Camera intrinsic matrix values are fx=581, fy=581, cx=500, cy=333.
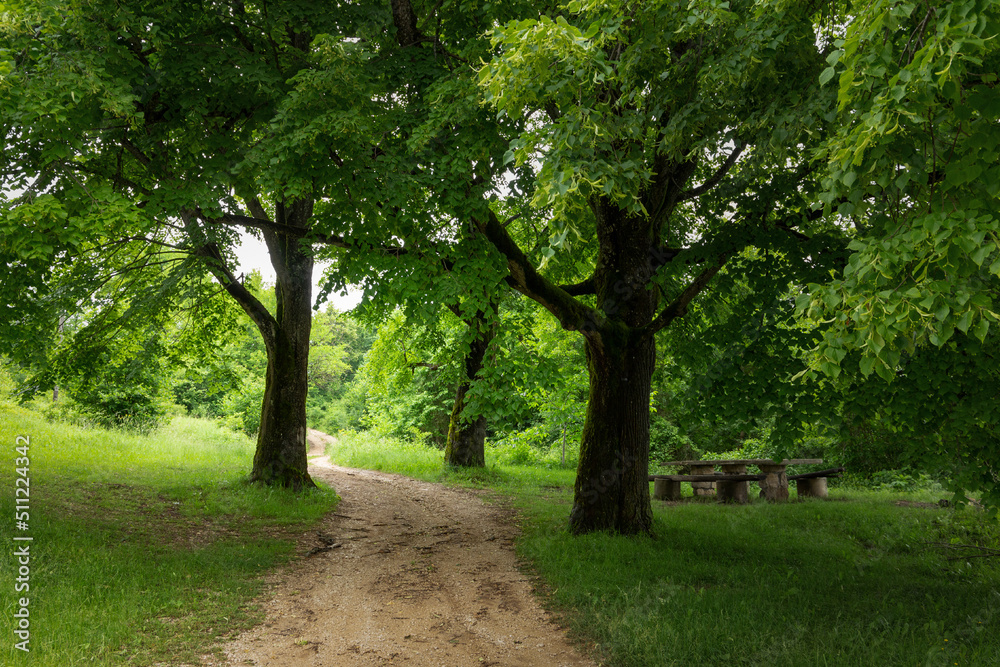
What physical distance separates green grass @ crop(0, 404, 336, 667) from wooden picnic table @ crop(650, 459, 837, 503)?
740 cm

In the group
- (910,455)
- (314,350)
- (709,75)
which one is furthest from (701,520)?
(314,350)

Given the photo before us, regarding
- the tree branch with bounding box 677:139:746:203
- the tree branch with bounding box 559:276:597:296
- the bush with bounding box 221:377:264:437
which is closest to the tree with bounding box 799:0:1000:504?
the tree branch with bounding box 677:139:746:203

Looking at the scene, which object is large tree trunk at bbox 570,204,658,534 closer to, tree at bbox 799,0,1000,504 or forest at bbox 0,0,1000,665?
forest at bbox 0,0,1000,665

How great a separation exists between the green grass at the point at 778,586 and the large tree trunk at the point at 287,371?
463cm

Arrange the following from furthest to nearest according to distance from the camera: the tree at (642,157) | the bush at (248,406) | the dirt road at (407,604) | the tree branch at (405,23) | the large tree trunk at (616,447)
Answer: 1. the bush at (248,406)
2. the large tree trunk at (616,447)
3. the tree branch at (405,23)
4. the dirt road at (407,604)
5. the tree at (642,157)

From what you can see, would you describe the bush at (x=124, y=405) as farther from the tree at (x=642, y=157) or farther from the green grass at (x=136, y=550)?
the tree at (x=642, y=157)

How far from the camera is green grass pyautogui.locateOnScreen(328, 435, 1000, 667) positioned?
444cm

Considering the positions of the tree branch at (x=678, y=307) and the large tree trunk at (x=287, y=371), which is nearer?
the tree branch at (x=678, y=307)

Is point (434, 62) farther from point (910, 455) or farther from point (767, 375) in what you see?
point (910, 455)

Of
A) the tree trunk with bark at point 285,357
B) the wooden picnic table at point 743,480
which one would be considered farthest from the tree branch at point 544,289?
the wooden picnic table at point 743,480

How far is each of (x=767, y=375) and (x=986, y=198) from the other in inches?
157

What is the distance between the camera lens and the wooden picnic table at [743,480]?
12328mm

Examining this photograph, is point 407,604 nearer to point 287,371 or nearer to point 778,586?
point 778,586

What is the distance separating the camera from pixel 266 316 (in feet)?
37.3
